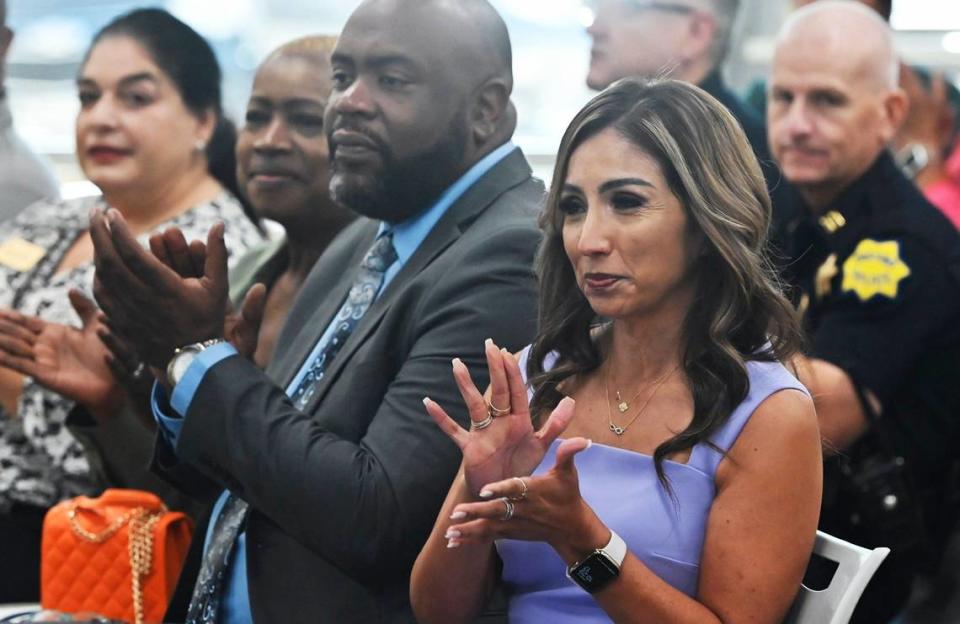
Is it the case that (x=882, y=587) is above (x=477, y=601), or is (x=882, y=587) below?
below

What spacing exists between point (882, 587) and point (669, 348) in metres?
1.48

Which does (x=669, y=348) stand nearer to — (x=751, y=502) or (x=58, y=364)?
(x=751, y=502)

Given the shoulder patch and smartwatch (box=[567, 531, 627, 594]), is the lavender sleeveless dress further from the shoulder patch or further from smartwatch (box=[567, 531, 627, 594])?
the shoulder patch

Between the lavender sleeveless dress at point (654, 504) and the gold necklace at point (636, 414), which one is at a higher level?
the gold necklace at point (636, 414)

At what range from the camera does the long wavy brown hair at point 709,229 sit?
225cm

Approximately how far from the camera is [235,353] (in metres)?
2.66

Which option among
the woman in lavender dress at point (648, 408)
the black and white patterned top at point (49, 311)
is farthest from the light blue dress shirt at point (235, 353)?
the black and white patterned top at point (49, 311)

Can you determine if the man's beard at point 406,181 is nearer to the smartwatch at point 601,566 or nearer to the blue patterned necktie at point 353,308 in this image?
the blue patterned necktie at point 353,308

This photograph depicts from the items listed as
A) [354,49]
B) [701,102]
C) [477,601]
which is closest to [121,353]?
[354,49]

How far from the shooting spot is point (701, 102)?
2.33 metres

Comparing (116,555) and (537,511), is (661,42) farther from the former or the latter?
(537,511)

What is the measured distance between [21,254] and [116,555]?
1.22m

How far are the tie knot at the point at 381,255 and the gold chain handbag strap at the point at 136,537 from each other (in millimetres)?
709

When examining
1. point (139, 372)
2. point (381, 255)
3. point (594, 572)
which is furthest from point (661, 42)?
point (594, 572)
